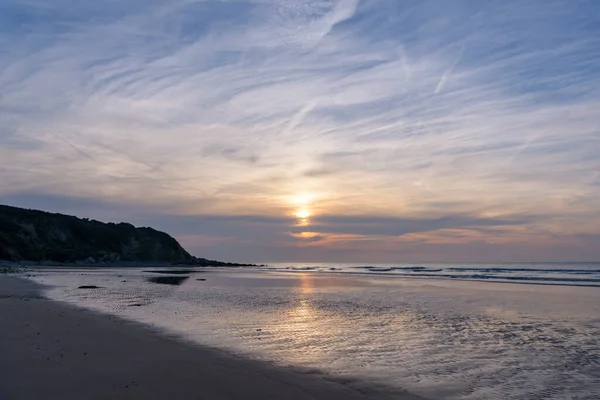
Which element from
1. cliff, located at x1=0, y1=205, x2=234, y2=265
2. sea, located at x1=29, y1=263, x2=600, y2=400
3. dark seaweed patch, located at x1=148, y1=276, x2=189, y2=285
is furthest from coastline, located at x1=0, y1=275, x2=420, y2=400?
cliff, located at x1=0, y1=205, x2=234, y2=265

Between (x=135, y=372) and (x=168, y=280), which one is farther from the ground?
(x=168, y=280)

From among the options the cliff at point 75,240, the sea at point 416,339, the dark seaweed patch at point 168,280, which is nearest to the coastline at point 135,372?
the sea at point 416,339

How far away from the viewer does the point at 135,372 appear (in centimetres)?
1123

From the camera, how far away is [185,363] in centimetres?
1221

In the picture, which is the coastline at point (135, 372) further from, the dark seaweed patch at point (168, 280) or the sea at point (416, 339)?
the dark seaweed patch at point (168, 280)

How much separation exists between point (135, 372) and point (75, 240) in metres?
120

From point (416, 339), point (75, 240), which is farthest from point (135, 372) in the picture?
point (75, 240)

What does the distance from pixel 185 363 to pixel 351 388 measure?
4339mm

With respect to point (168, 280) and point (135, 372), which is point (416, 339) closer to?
point (135, 372)

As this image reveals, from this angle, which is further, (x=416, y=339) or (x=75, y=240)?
(x=75, y=240)

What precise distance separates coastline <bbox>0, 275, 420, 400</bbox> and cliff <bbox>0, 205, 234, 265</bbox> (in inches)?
3200

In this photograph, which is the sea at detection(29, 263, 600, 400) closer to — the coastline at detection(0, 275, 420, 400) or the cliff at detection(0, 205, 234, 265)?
the coastline at detection(0, 275, 420, 400)

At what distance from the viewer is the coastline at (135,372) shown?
379 inches

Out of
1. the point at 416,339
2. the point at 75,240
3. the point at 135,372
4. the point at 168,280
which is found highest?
the point at 75,240
